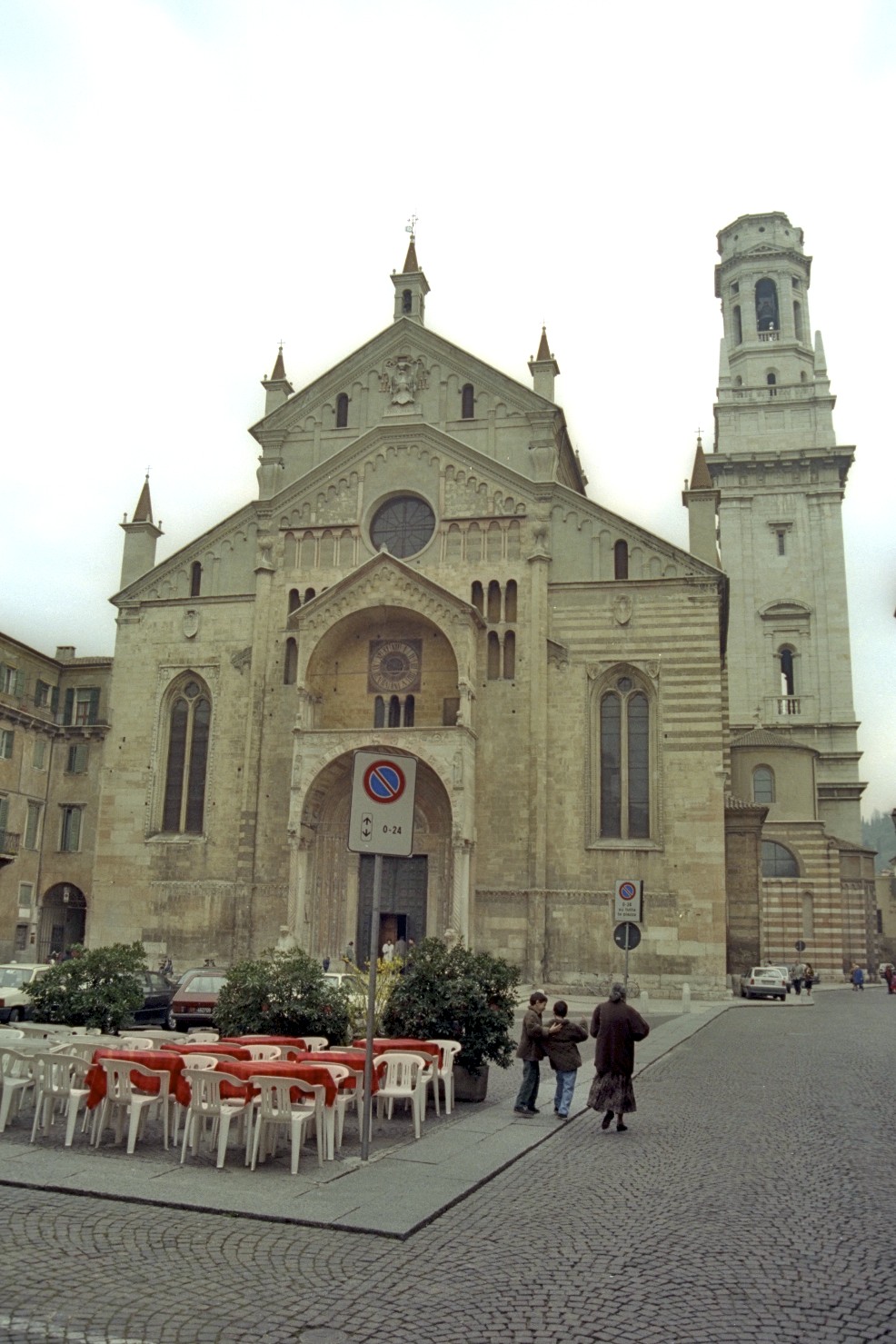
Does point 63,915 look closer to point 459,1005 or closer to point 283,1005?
point 283,1005

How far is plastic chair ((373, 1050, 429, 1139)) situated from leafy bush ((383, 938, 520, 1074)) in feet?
5.09

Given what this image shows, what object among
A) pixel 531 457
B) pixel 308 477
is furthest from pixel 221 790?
pixel 531 457

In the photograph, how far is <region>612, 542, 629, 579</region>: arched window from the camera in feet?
118

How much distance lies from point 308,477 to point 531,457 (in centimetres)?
753

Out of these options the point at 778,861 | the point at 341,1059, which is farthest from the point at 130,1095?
the point at 778,861

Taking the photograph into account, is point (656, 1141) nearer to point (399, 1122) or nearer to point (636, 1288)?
point (399, 1122)

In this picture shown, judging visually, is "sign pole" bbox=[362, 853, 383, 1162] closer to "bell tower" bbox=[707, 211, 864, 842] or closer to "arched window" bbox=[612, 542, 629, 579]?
"arched window" bbox=[612, 542, 629, 579]

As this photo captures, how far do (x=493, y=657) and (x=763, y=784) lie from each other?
22.8 meters

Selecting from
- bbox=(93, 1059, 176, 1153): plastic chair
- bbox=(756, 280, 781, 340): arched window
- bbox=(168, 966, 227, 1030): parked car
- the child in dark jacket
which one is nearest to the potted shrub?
the child in dark jacket

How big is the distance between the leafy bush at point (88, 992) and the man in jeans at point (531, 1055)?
5531mm

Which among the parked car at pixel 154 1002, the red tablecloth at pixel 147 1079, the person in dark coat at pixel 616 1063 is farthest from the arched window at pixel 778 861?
the red tablecloth at pixel 147 1079

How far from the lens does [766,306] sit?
2822 inches

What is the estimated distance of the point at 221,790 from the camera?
119 feet

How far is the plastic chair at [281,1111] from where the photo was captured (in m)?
10.0
